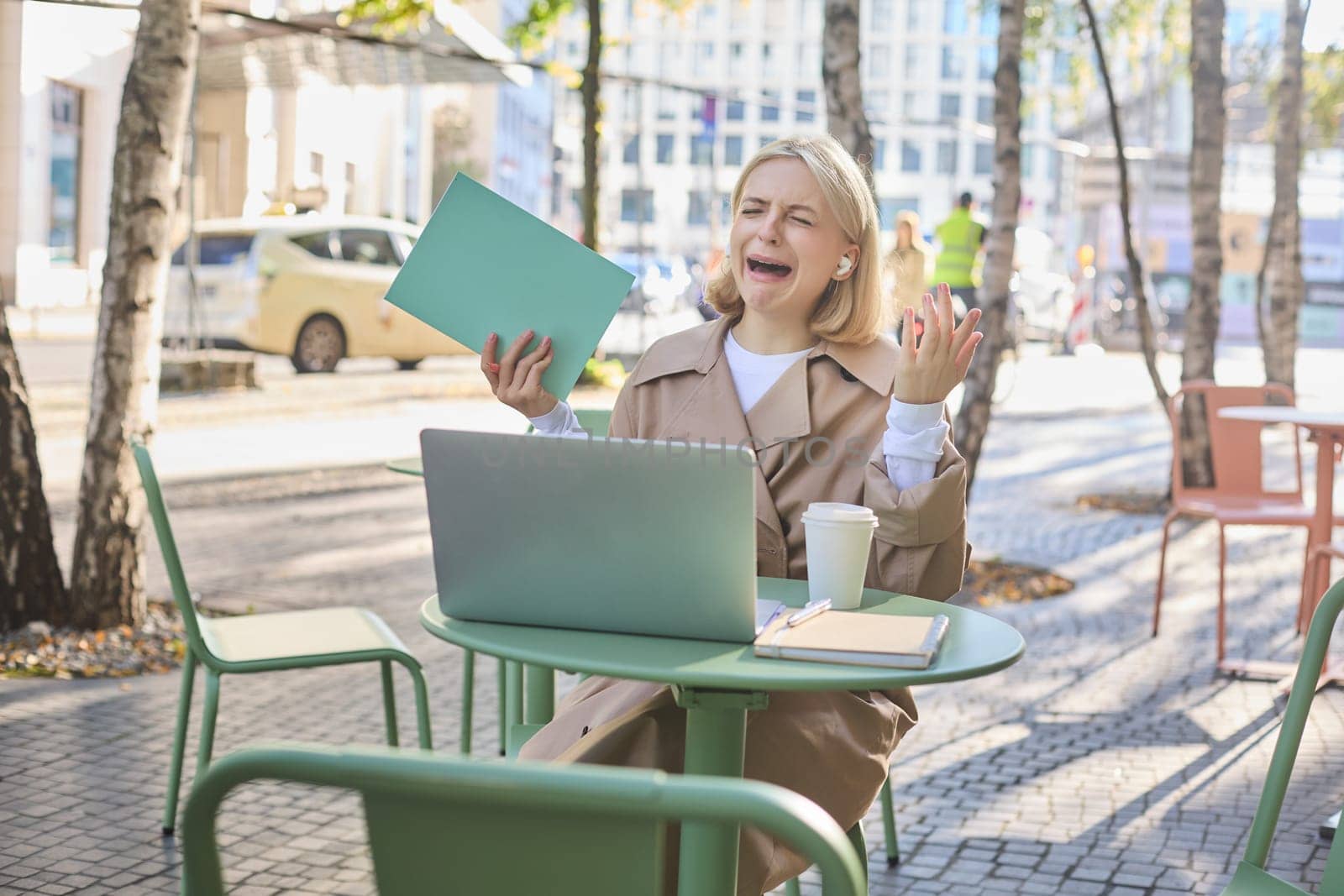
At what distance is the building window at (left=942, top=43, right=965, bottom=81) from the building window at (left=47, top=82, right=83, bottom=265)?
7559 cm

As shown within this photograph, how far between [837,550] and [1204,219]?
894cm

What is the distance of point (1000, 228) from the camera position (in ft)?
26.2

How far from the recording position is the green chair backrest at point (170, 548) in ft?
12.2

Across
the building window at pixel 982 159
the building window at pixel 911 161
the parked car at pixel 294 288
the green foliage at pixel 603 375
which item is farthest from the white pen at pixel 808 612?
the building window at pixel 911 161

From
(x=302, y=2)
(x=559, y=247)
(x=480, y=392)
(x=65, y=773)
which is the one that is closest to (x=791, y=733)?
(x=559, y=247)

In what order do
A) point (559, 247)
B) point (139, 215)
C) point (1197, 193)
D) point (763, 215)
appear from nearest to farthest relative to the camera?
point (559, 247)
point (763, 215)
point (139, 215)
point (1197, 193)

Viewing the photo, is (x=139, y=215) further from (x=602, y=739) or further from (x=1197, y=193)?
(x=1197, y=193)

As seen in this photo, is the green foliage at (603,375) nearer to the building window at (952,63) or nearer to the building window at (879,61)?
the building window at (879,61)

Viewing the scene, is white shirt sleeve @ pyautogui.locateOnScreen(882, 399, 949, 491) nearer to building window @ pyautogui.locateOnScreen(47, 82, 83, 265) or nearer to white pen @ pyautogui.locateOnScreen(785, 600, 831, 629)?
white pen @ pyautogui.locateOnScreen(785, 600, 831, 629)

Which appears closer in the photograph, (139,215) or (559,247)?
(559,247)

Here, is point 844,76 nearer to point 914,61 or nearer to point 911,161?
point 914,61

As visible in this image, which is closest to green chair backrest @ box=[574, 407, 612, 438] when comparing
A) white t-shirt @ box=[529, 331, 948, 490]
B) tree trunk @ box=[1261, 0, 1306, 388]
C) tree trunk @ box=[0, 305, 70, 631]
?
white t-shirt @ box=[529, 331, 948, 490]

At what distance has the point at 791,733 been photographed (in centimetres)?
255

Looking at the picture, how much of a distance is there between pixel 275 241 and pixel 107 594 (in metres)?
12.7
